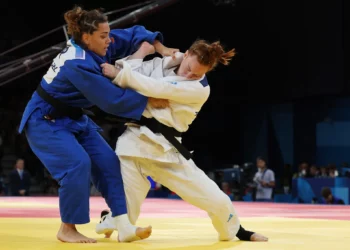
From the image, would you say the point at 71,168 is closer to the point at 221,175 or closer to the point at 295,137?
the point at 221,175

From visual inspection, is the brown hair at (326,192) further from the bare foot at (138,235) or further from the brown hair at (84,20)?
the brown hair at (84,20)

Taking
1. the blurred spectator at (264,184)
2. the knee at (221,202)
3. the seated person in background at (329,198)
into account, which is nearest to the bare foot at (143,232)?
the knee at (221,202)

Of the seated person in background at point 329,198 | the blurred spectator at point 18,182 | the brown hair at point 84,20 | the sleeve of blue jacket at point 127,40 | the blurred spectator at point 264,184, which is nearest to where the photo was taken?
the brown hair at point 84,20

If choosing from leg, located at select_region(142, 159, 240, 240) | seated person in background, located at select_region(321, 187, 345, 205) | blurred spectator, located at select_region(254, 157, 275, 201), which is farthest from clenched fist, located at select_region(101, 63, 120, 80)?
blurred spectator, located at select_region(254, 157, 275, 201)

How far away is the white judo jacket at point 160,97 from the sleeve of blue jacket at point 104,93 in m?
0.06

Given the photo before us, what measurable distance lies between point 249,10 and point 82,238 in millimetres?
14066

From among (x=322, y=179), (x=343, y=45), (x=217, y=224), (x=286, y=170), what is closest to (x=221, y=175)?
(x=286, y=170)

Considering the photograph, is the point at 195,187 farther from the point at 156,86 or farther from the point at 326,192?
the point at 326,192

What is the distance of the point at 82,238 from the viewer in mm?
3734

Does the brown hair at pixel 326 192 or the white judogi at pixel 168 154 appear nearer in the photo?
the white judogi at pixel 168 154

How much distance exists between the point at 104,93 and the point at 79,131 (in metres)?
0.36

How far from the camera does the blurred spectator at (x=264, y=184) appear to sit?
41.2 ft

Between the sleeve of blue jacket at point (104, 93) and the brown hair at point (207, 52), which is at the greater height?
the brown hair at point (207, 52)

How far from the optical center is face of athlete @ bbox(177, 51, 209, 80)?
3.76 meters
